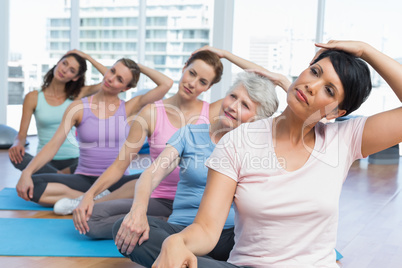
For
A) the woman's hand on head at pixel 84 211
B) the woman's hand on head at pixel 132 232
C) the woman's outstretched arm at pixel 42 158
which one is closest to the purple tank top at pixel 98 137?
the woman's outstretched arm at pixel 42 158

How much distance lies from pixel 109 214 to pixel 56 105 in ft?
4.30

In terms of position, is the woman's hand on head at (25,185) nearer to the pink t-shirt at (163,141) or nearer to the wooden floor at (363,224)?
the wooden floor at (363,224)

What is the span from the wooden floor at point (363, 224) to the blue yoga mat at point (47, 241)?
6 cm

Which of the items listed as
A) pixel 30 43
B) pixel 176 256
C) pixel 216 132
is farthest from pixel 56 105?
pixel 30 43

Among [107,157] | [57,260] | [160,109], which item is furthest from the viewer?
[107,157]

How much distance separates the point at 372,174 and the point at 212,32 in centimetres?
319

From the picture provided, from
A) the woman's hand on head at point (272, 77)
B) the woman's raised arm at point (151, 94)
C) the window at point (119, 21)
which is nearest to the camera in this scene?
the woman's hand on head at point (272, 77)

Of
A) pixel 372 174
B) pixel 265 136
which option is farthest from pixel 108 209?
pixel 372 174

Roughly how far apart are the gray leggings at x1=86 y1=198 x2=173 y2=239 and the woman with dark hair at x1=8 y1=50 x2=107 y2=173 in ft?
3.41

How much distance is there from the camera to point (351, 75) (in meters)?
1.28

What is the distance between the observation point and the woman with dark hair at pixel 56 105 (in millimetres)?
3408

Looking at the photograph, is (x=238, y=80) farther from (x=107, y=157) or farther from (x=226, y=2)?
(x=226, y=2)

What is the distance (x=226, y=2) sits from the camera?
6.80 meters

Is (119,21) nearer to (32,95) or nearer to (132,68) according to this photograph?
(32,95)
